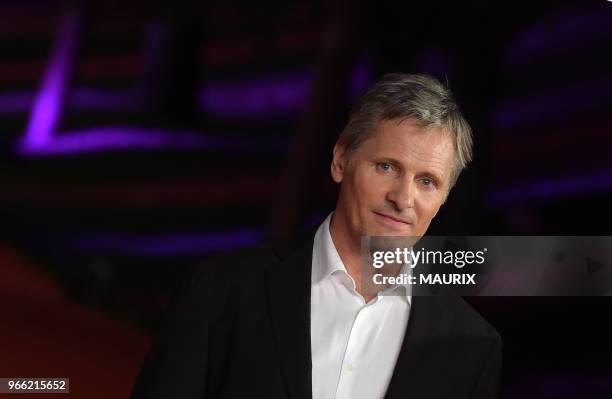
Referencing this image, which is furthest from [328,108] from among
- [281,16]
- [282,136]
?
[281,16]

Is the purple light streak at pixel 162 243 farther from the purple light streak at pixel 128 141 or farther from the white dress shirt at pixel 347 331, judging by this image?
the white dress shirt at pixel 347 331

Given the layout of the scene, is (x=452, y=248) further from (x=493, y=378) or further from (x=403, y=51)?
(x=403, y=51)

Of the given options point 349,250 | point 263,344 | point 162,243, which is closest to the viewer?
point 263,344

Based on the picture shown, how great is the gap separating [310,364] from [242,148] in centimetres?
176

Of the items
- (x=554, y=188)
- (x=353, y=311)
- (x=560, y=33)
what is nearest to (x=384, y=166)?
(x=353, y=311)

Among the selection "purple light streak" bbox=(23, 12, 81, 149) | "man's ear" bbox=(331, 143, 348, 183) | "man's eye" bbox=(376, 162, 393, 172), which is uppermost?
"purple light streak" bbox=(23, 12, 81, 149)

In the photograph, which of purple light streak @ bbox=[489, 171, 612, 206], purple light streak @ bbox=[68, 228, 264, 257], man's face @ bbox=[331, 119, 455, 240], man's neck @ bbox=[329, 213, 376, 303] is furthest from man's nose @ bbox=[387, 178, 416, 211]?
purple light streak @ bbox=[68, 228, 264, 257]

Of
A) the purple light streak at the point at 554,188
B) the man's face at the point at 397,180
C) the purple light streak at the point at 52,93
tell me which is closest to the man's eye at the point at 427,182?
the man's face at the point at 397,180

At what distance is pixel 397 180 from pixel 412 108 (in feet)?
0.46

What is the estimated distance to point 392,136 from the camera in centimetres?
144

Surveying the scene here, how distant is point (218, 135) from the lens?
2982 millimetres

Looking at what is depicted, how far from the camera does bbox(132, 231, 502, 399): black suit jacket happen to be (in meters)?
1.36

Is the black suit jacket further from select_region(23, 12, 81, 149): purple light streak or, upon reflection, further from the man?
select_region(23, 12, 81, 149): purple light streak

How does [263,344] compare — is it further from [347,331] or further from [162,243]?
[162,243]
